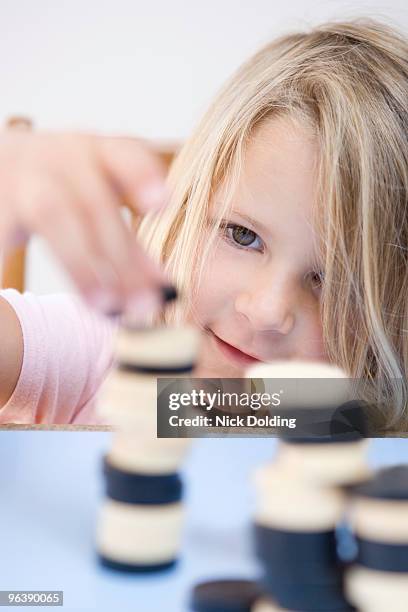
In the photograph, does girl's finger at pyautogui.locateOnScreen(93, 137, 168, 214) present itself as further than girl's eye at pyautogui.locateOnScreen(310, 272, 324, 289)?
No

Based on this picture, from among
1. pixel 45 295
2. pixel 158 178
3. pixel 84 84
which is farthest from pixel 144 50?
pixel 158 178

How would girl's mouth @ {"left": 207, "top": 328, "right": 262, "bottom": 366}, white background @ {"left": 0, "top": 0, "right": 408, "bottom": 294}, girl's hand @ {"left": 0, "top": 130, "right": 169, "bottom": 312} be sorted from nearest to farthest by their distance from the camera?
1. girl's hand @ {"left": 0, "top": 130, "right": 169, "bottom": 312}
2. girl's mouth @ {"left": 207, "top": 328, "right": 262, "bottom": 366}
3. white background @ {"left": 0, "top": 0, "right": 408, "bottom": 294}

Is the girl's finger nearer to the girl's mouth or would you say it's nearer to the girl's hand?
the girl's hand

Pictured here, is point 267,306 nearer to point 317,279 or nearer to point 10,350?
point 317,279

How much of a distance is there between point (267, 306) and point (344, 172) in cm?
11

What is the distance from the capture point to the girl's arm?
0.51 m

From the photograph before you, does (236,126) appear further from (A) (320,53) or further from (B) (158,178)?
(B) (158,178)

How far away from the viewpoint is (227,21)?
0.50 meters

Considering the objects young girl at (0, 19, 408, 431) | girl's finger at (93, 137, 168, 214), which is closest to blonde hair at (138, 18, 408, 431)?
young girl at (0, 19, 408, 431)

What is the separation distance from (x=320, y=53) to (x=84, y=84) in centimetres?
17

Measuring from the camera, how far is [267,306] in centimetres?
40

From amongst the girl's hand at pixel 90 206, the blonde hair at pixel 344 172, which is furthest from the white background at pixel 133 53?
the girl's hand at pixel 90 206

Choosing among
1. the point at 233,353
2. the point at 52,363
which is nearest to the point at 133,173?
the point at 233,353

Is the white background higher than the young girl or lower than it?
higher
